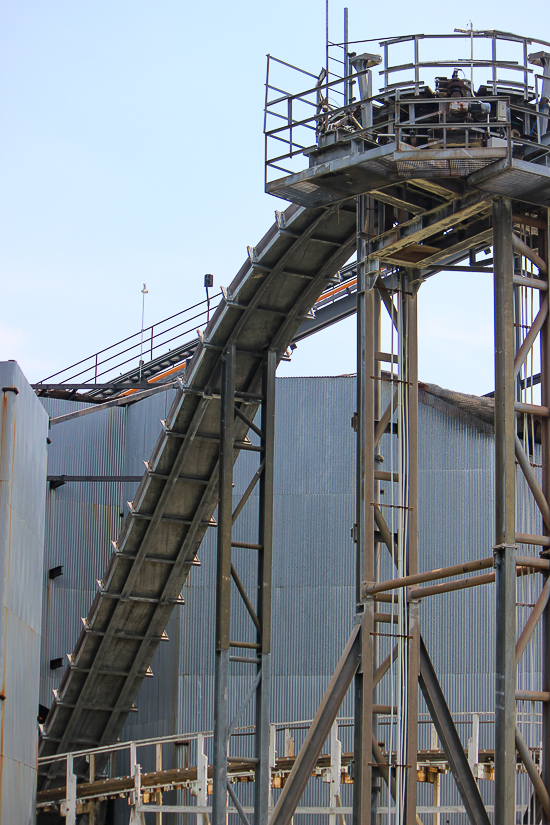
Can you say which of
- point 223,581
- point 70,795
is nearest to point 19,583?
point 223,581

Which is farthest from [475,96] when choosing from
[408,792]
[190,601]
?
[190,601]

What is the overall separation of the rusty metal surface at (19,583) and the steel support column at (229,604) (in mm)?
3550

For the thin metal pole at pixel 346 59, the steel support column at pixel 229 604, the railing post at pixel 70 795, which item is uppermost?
the thin metal pole at pixel 346 59

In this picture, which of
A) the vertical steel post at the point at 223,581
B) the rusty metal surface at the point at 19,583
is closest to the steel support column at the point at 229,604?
the vertical steel post at the point at 223,581

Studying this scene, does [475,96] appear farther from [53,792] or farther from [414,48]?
[53,792]

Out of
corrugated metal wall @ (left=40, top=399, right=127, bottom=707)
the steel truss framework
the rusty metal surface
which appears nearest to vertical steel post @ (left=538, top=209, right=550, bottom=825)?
the steel truss framework

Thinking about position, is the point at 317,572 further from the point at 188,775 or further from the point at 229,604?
the point at 229,604

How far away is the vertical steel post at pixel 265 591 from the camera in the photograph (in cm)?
2302

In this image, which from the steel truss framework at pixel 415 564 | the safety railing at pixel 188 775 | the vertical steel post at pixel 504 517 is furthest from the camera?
the safety railing at pixel 188 775

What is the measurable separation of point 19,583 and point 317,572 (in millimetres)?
15322

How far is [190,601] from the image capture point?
34344mm

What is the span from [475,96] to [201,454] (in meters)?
10.6

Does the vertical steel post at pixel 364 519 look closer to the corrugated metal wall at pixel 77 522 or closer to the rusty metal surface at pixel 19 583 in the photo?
the rusty metal surface at pixel 19 583

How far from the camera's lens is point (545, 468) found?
16391 mm
